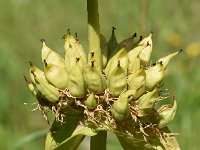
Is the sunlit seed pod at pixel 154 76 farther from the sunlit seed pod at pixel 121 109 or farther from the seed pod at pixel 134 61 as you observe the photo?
the sunlit seed pod at pixel 121 109

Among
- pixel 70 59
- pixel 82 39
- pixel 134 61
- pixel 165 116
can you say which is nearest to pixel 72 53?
pixel 70 59

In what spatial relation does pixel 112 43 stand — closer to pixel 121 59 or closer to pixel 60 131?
pixel 121 59

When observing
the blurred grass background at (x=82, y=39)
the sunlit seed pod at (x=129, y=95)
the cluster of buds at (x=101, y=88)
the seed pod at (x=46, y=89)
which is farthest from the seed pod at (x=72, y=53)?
the blurred grass background at (x=82, y=39)

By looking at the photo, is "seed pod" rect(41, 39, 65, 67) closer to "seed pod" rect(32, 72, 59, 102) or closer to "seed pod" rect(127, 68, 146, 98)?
"seed pod" rect(32, 72, 59, 102)

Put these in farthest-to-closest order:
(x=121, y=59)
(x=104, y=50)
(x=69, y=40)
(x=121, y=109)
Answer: (x=104, y=50), (x=69, y=40), (x=121, y=59), (x=121, y=109)

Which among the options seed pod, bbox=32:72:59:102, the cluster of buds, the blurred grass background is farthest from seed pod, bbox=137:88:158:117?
the blurred grass background
